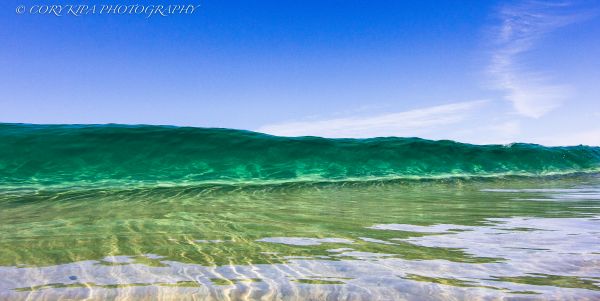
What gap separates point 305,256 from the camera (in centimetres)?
198

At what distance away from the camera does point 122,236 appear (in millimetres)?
2516

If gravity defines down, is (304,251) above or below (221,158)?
below

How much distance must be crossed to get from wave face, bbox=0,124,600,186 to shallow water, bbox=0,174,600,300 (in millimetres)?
5932

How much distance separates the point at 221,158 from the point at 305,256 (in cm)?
953

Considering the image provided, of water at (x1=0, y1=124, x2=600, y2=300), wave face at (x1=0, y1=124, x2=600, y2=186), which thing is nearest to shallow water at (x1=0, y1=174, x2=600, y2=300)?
water at (x1=0, y1=124, x2=600, y2=300)

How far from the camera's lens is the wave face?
972cm

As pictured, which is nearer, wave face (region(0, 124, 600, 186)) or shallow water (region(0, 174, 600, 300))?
shallow water (region(0, 174, 600, 300))

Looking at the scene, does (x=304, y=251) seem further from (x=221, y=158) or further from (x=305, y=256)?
(x=221, y=158)

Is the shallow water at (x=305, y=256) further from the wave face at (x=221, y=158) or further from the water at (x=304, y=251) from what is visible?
the wave face at (x=221, y=158)

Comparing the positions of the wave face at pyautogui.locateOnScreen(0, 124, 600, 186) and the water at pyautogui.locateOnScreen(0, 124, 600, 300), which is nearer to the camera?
the water at pyautogui.locateOnScreen(0, 124, 600, 300)

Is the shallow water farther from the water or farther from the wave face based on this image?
the wave face

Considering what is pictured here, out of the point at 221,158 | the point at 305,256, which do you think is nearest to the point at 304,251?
the point at 305,256

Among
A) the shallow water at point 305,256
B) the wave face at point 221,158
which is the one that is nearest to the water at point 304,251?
the shallow water at point 305,256

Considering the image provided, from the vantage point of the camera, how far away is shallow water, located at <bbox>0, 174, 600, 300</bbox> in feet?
4.94
